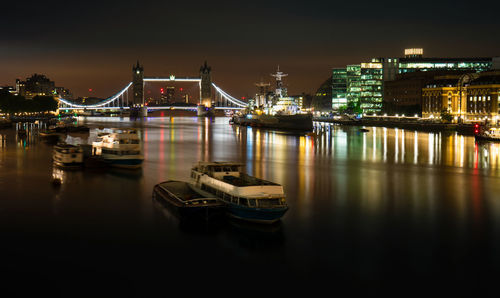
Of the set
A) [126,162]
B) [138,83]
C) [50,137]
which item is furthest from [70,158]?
[138,83]

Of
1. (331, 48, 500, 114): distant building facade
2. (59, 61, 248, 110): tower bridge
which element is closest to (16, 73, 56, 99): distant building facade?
(59, 61, 248, 110): tower bridge

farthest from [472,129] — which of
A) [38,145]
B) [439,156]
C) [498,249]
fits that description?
[498,249]

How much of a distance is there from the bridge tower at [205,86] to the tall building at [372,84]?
45493 millimetres

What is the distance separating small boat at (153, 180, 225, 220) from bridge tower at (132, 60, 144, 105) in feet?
381

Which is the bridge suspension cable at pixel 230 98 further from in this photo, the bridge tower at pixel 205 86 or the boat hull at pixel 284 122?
the boat hull at pixel 284 122

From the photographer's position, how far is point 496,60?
76.1 m

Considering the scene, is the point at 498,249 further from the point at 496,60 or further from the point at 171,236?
the point at 496,60

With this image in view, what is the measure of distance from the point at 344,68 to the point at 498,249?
94.5m

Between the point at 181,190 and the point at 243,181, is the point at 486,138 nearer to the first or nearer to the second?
the point at 181,190

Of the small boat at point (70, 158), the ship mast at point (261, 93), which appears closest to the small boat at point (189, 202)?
the small boat at point (70, 158)

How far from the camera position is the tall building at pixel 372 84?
9044 cm

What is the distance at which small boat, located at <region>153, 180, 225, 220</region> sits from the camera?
11.9 metres

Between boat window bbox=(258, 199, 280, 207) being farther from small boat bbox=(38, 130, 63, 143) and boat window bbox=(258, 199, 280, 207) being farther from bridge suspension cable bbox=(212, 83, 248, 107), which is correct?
bridge suspension cable bbox=(212, 83, 248, 107)

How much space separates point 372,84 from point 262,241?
83.6 m
